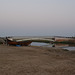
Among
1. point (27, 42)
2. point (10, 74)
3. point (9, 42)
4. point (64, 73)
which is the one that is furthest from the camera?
point (27, 42)

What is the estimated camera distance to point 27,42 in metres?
28.6

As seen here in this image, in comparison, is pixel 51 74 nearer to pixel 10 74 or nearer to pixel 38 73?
pixel 38 73

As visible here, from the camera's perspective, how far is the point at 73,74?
5457 millimetres

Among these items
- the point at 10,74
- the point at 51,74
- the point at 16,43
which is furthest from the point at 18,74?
the point at 16,43

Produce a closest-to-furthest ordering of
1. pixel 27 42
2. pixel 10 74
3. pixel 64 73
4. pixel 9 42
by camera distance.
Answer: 1. pixel 10 74
2. pixel 64 73
3. pixel 9 42
4. pixel 27 42

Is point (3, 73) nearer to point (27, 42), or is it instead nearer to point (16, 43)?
point (16, 43)

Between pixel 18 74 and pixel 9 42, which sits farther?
pixel 9 42

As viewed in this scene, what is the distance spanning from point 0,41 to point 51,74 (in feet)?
73.2

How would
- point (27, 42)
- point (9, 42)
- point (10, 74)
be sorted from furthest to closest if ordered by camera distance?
1. point (27, 42)
2. point (9, 42)
3. point (10, 74)

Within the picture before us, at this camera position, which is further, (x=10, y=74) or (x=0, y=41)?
(x=0, y=41)

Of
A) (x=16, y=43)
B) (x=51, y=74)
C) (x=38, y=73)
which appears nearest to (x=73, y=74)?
(x=51, y=74)

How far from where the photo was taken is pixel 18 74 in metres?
5.25

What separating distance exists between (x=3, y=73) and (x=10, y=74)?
0.31 m

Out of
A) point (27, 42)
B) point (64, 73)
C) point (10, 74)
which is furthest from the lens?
point (27, 42)
